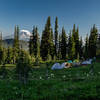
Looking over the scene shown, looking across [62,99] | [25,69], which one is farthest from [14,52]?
[62,99]

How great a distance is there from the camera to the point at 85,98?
4645 mm

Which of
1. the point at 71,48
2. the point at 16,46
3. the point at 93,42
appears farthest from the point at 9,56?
the point at 93,42

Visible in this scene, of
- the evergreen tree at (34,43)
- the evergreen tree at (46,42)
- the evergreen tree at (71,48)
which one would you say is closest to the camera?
the evergreen tree at (71,48)

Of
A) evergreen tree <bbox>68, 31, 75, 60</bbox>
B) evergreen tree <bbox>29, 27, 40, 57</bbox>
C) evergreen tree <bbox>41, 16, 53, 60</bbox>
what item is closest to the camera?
evergreen tree <bbox>68, 31, 75, 60</bbox>

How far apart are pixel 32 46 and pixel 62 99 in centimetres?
4094

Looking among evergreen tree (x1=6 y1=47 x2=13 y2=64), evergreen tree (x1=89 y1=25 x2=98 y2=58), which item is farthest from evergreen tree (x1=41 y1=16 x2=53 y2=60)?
evergreen tree (x1=89 y1=25 x2=98 y2=58)

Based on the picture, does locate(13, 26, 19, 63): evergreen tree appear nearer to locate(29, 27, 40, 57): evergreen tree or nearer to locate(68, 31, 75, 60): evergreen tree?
locate(29, 27, 40, 57): evergreen tree

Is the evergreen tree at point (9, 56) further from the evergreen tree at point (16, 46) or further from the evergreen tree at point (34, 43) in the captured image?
the evergreen tree at point (34, 43)

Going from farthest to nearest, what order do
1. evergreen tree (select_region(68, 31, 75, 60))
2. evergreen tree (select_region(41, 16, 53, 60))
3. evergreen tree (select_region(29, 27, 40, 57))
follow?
evergreen tree (select_region(29, 27, 40, 57)) < evergreen tree (select_region(41, 16, 53, 60)) < evergreen tree (select_region(68, 31, 75, 60))

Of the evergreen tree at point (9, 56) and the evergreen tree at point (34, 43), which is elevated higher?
the evergreen tree at point (34, 43)

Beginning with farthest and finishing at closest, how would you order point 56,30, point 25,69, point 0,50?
point 56,30, point 0,50, point 25,69

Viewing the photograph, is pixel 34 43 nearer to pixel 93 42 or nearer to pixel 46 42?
pixel 46 42

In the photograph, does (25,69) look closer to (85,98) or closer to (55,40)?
(85,98)

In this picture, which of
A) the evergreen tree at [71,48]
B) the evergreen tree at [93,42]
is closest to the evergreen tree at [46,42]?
the evergreen tree at [71,48]
